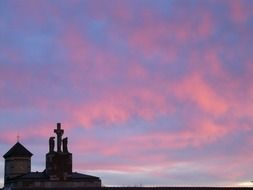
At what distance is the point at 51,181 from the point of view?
5703cm

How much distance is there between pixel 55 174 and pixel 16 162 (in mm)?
18970

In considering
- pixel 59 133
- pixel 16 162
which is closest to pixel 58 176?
pixel 59 133

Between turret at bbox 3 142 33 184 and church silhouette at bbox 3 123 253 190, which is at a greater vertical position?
turret at bbox 3 142 33 184

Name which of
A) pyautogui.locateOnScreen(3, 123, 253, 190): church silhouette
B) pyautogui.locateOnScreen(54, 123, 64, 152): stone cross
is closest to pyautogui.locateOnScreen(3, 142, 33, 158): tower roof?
pyautogui.locateOnScreen(3, 123, 253, 190): church silhouette

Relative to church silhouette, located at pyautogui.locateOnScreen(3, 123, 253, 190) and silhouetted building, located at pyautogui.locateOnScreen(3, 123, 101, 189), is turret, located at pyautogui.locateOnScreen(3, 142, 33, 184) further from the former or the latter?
church silhouette, located at pyautogui.locateOnScreen(3, 123, 253, 190)

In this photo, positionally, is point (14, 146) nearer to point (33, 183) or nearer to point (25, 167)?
point (25, 167)

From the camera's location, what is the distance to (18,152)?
74312 mm

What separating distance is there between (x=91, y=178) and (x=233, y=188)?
27.1 metres

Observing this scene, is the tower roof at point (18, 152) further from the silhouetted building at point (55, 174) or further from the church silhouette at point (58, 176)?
the church silhouette at point (58, 176)

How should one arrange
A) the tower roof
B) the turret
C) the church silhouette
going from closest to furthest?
1. the church silhouette
2. the turret
3. the tower roof

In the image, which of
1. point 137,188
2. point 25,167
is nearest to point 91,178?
point 25,167

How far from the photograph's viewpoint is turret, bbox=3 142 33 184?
7350cm

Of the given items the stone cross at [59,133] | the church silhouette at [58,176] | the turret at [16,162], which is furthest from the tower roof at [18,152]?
the stone cross at [59,133]

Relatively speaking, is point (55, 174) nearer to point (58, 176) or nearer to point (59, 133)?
point (58, 176)
